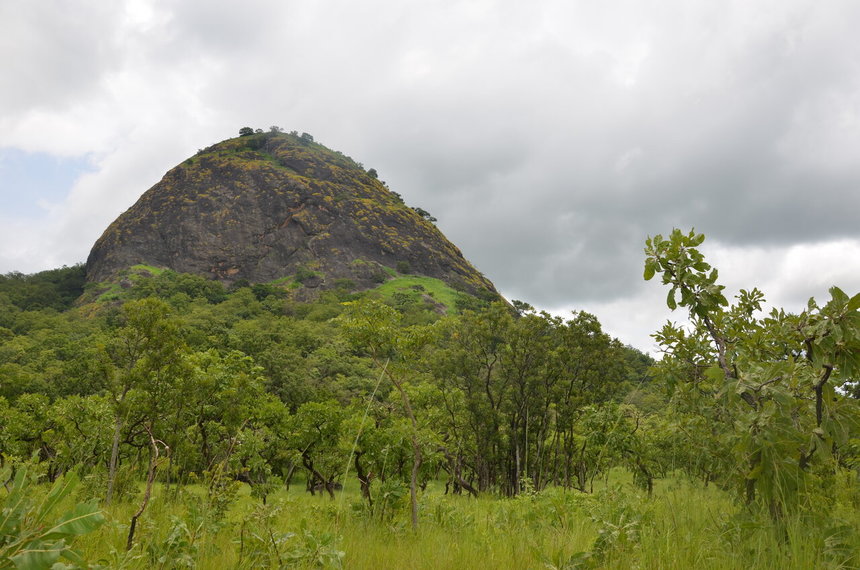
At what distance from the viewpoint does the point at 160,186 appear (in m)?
138

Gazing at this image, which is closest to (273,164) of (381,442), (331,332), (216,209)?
(216,209)

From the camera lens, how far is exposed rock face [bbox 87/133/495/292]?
119 metres

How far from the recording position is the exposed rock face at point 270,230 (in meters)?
119

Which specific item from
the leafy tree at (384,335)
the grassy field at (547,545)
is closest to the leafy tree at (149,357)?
the leafy tree at (384,335)

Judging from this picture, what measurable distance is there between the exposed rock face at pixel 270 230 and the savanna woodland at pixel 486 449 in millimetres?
91314

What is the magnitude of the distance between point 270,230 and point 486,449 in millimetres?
115562

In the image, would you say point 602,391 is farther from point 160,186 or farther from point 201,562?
point 160,186

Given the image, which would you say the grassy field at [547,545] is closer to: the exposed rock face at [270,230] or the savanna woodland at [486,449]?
the savanna woodland at [486,449]

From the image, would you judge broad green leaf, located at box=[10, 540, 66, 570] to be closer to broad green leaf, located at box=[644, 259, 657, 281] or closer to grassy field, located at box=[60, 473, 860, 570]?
grassy field, located at box=[60, 473, 860, 570]

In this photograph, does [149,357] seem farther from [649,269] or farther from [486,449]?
[486,449]

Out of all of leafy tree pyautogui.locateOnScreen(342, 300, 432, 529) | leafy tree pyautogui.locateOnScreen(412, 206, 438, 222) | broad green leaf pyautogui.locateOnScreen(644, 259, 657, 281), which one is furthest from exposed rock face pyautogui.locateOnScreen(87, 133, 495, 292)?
broad green leaf pyautogui.locateOnScreen(644, 259, 657, 281)

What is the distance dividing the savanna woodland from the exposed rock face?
91314mm

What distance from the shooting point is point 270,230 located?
12838cm

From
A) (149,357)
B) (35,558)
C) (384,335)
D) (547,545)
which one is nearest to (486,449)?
(149,357)
